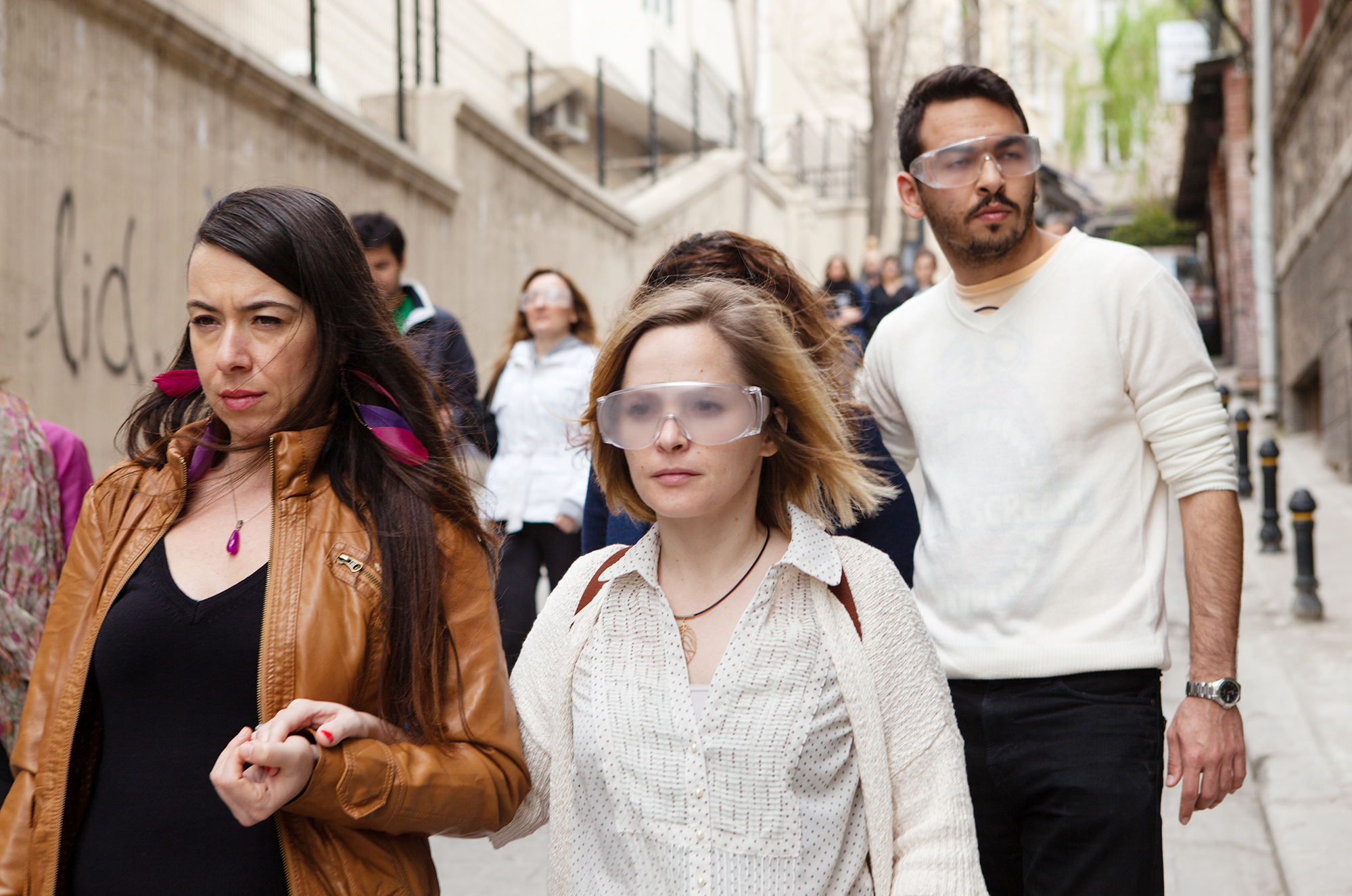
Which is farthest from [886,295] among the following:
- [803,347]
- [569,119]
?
[803,347]

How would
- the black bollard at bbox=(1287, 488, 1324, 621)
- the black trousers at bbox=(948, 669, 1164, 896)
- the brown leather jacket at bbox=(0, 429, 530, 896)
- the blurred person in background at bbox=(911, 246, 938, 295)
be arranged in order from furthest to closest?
the blurred person in background at bbox=(911, 246, 938, 295) < the black bollard at bbox=(1287, 488, 1324, 621) < the black trousers at bbox=(948, 669, 1164, 896) < the brown leather jacket at bbox=(0, 429, 530, 896)

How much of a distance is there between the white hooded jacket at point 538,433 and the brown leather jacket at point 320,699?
3.17m

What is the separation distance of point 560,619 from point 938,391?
3.72 ft

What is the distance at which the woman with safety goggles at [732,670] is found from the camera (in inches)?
79.2

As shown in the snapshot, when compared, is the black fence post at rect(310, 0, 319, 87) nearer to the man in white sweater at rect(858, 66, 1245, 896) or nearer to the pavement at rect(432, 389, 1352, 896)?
the pavement at rect(432, 389, 1352, 896)

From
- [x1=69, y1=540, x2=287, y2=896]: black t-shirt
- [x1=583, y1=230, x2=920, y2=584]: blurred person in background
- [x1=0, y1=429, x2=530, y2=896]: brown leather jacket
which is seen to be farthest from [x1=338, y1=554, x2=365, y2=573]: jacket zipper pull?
[x1=583, y1=230, x2=920, y2=584]: blurred person in background

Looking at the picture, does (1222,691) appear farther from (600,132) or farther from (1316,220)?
(600,132)

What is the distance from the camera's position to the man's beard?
290cm


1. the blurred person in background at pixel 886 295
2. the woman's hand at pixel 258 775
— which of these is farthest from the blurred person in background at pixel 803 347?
the blurred person in background at pixel 886 295

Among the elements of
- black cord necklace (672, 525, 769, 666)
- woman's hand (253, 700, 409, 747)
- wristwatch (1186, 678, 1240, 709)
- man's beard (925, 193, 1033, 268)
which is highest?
man's beard (925, 193, 1033, 268)

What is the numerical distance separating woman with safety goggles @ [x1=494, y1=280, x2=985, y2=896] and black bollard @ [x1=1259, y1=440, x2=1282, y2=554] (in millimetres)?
7358

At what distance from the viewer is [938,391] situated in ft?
9.70

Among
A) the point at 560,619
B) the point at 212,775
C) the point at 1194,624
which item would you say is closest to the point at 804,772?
the point at 560,619

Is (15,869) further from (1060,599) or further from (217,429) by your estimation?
(1060,599)
